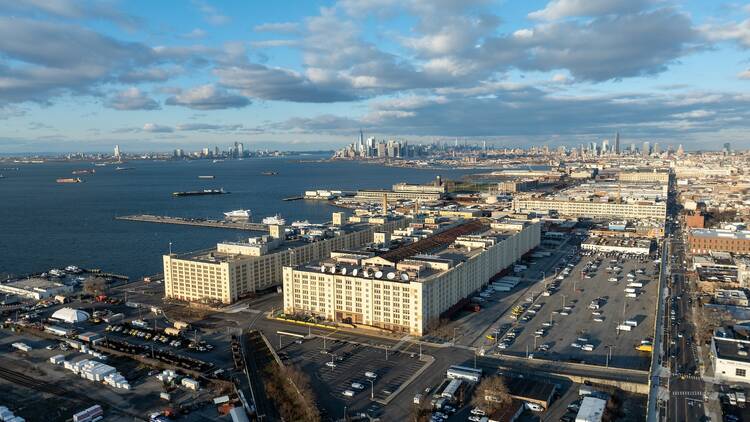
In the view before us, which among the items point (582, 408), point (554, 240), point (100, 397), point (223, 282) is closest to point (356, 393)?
point (582, 408)

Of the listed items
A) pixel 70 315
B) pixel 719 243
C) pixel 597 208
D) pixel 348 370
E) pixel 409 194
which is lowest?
pixel 348 370

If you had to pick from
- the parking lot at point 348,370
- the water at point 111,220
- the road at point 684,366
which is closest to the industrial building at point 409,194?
the water at point 111,220

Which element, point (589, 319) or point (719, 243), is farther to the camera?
point (719, 243)

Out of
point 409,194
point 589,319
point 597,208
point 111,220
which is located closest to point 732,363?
point 589,319

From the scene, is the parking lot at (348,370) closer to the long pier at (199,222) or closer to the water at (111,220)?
the water at (111,220)

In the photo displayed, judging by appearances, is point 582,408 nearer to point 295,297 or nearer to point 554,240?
point 295,297

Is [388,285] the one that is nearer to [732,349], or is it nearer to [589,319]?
[589,319]
